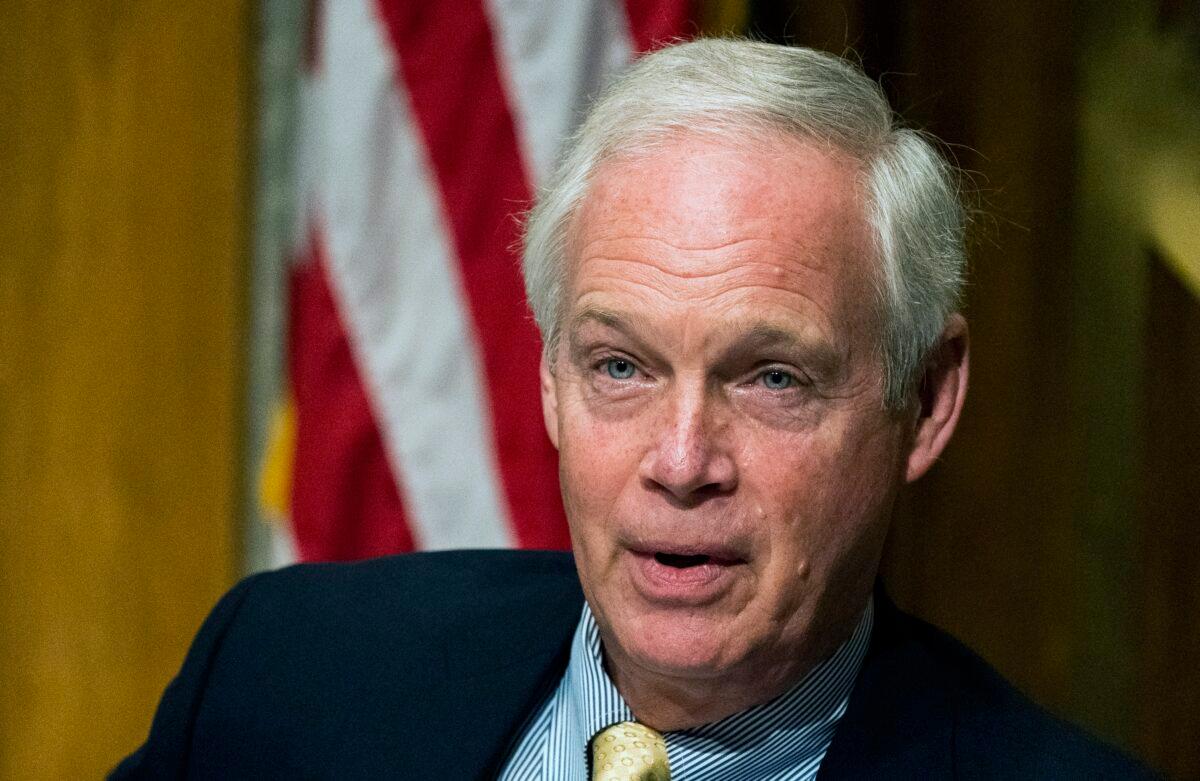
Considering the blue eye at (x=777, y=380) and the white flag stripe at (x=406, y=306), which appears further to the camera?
the white flag stripe at (x=406, y=306)

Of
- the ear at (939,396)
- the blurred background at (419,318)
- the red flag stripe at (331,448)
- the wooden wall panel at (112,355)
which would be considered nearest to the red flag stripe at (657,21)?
the blurred background at (419,318)

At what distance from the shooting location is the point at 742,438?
1188 millimetres

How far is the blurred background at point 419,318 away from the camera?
5.97 ft

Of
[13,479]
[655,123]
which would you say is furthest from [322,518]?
→ [655,123]

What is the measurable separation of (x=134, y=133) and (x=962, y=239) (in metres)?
1.33

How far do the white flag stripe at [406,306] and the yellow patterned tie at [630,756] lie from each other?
0.72 meters

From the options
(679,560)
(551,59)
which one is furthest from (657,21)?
(679,560)

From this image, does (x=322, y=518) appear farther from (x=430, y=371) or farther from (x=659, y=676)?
(x=659, y=676)

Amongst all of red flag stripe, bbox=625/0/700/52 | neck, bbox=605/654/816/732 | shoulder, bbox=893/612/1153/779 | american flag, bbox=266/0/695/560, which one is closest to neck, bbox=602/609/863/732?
neck, bbox=605/654/816/732

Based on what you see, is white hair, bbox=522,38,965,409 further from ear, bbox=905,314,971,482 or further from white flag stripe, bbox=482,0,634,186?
white flag stripe, bbox=482,0,634,186

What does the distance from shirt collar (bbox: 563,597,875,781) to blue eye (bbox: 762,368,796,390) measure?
260 mm

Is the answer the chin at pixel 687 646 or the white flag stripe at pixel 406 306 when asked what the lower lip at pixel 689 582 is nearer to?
the chin at pixel 687 646

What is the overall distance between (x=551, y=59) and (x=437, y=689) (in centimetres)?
91

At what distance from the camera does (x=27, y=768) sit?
7.20 feet
